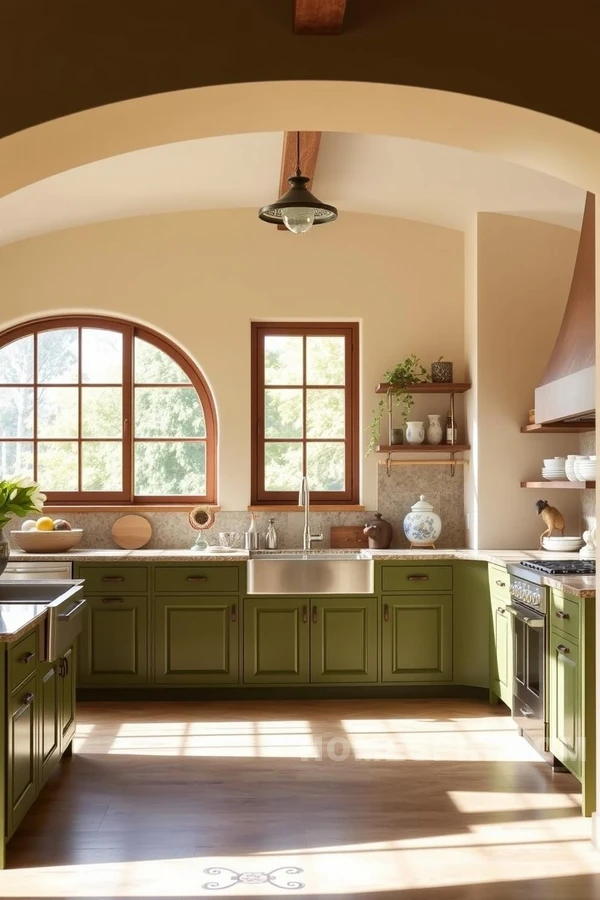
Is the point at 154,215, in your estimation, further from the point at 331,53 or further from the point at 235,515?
the point at 331,53

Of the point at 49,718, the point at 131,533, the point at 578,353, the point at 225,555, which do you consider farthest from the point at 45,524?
the point at 578,353

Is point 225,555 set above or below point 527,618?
above

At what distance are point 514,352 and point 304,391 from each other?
1390mm

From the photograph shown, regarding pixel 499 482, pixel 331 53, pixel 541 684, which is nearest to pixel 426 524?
pixel 499 482

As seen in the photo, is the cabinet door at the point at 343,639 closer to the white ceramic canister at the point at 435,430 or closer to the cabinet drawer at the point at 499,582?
the cabinet drawer at the point at 499,582

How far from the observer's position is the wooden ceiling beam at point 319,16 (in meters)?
2.55

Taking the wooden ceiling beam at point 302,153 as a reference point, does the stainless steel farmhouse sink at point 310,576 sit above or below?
below

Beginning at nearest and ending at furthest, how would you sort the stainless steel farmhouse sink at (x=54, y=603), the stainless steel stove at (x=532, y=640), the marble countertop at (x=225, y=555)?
the stainless steel farmhouse sink at (x=54, y=603)
the stainless steel stove at (x=532, y=640)
the marble countertop at (x=225, y=555)

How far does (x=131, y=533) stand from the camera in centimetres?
600

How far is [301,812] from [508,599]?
1.81 m

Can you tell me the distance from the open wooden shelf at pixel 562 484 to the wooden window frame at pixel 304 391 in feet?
3.76

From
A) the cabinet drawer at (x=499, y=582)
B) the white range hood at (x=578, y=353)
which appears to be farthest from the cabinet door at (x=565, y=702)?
the white range hood at (x=578, y=353)

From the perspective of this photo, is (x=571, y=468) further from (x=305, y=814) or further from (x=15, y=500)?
(x=15, y=500)

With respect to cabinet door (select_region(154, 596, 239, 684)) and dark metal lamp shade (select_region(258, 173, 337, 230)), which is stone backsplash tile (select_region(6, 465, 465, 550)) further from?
dark metal lamp shade (select_region(258, 173, 337, 230))
